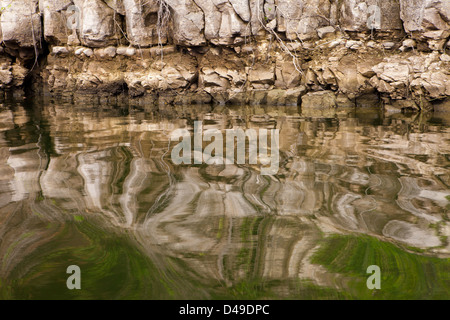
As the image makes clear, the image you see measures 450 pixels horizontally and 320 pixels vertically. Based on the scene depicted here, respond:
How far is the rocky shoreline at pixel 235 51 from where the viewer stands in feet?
28.9

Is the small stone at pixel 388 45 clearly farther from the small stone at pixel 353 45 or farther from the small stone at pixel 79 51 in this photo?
the small stone at pixel 79 51

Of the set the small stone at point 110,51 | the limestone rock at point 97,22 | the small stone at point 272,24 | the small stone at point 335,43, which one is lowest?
the small stone at point 335,43

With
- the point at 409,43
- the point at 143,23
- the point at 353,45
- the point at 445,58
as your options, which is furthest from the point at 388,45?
the point at 143,23

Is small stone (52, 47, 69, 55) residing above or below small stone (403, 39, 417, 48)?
above

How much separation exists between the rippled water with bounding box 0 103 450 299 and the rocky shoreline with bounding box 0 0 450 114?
430cm

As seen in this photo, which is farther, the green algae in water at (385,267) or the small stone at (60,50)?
the small stone at (60,50)

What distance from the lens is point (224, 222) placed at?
277 centimetres

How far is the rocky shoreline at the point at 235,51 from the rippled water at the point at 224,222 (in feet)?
14.1

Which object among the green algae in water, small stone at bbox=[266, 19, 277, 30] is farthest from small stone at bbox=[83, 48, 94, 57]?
the green algae in water

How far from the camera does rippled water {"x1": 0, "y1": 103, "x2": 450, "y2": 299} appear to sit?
81.5 inches

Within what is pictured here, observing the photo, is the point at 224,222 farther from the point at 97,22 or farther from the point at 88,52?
the point at 88,52

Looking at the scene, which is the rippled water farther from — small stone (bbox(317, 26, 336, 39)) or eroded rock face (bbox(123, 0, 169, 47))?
eroded rock face (bbox(123, 0, 169, 47))

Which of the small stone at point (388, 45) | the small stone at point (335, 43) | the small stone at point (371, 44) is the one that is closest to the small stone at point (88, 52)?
the small stone at point (335, 43)
